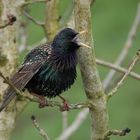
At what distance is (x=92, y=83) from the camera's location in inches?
259

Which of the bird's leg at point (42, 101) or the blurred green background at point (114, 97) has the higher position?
the bird's leg at point (42, 101)

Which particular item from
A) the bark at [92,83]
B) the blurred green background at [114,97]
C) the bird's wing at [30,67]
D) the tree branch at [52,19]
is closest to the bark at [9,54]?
the bird's wing at [30,67]

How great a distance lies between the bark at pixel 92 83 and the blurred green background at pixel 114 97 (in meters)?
Result: 7.00

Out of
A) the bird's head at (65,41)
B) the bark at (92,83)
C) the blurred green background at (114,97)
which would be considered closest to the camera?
the bark at (92,83)

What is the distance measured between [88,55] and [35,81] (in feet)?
4.49

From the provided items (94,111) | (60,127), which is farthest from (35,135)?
(94,111)

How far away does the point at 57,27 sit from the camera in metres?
8.12

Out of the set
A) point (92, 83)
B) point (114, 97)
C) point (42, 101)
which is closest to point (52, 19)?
point (42, 101)

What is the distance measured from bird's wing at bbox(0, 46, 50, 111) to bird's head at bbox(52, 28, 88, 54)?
95mm

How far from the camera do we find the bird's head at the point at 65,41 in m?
7.64

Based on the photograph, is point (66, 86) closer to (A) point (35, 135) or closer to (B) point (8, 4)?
(B) point (8, 4)

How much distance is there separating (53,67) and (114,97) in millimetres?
9458

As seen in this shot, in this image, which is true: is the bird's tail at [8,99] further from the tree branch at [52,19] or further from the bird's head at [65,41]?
the tree branch at [52,19]

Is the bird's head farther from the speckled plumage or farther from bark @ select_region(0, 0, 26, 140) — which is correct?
bark @ select_region(0, 0, 26, 140)
